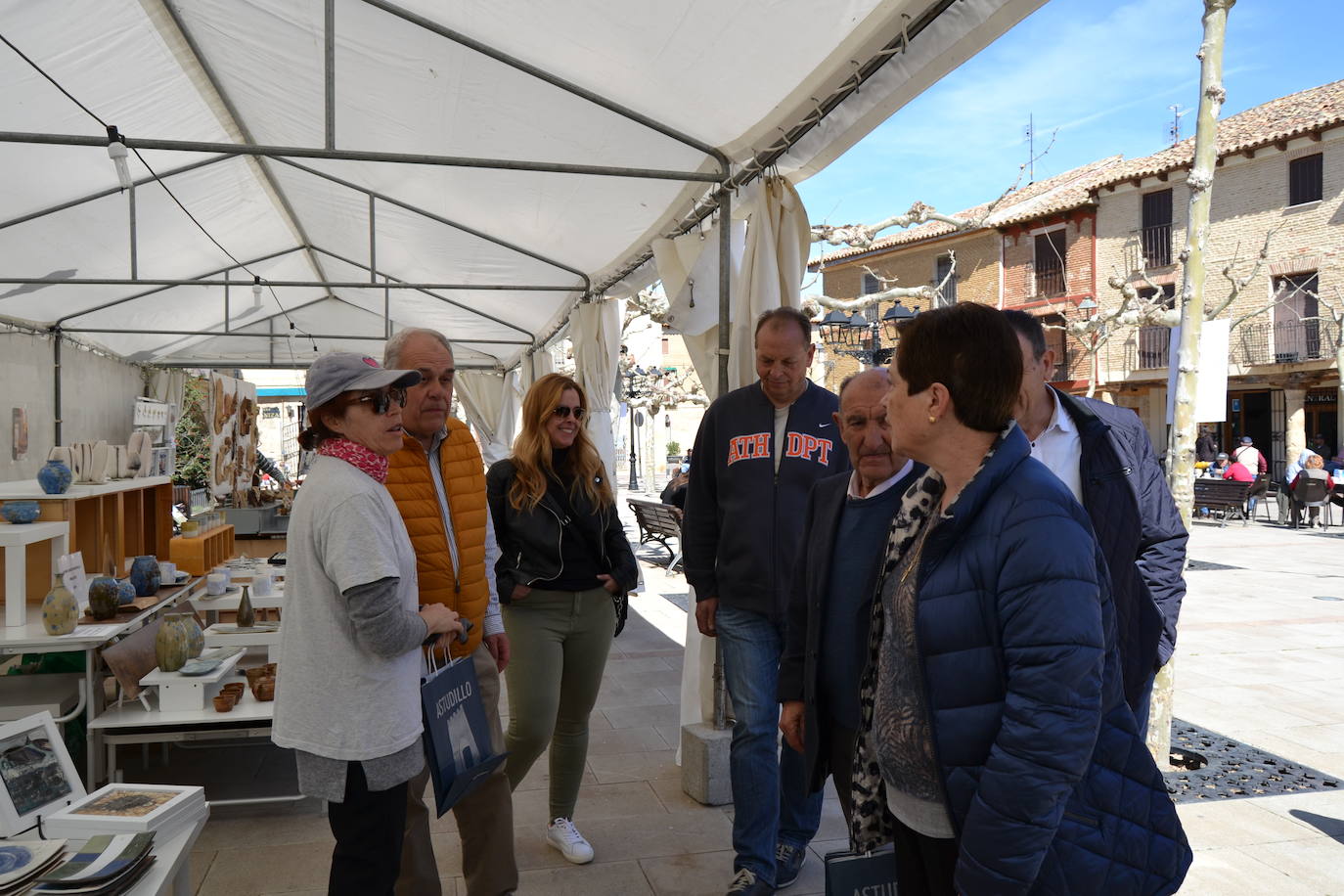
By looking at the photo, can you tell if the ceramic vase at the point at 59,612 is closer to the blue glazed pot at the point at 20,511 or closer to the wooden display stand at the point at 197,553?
the blue glazed pot at the point at 20,511

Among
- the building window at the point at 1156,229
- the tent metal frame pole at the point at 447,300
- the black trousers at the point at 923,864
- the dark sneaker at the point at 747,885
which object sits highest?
the building window at the point at 1156,229

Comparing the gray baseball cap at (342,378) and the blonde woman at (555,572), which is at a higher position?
the gray baseball cap at (342,378)

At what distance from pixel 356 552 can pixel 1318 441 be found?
100 ft

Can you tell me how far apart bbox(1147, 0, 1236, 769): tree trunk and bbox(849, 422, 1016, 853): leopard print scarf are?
323 centimetres

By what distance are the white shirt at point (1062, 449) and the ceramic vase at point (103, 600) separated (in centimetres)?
385

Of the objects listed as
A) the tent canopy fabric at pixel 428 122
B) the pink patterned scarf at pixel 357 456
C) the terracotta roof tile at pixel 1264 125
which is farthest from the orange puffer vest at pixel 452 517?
the terracotta roof tile at pixel 1264 125

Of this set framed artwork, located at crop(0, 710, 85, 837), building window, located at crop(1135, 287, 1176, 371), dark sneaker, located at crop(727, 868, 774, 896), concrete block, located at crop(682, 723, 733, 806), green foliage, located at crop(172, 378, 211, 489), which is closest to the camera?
framed artwork, located at crop(0, 710, 85, 837)

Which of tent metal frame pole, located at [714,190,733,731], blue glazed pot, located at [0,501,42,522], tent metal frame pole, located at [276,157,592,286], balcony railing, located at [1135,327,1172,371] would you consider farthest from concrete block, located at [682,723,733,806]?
balcony railing, located at [1135,327,1172,371]

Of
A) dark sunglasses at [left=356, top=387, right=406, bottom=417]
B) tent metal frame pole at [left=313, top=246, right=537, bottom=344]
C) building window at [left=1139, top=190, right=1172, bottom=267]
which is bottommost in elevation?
dark sunglasses at [left=356, top=387, right=406, bottom=417]

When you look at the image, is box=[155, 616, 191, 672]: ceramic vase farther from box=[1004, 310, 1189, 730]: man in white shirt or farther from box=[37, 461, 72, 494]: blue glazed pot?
box=[1004, 310, 1189, 730]: man in white shirt

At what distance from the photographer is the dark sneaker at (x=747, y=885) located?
9.70ft

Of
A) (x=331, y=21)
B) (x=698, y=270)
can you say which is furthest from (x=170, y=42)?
(x=698, y=270)

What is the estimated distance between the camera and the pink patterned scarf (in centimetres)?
215

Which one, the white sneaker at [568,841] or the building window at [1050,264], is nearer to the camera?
the white sneaker at [568,841]
